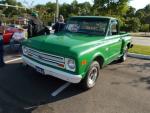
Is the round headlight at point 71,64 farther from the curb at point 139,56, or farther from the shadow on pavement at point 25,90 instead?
the curb at point 139,56

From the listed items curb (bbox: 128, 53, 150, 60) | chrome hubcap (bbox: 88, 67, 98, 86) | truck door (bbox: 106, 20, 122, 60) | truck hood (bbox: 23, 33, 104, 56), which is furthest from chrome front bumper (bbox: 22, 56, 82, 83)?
curb (bbox: 128, 53, 150, 60)

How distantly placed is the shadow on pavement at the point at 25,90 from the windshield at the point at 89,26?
70.7 inches

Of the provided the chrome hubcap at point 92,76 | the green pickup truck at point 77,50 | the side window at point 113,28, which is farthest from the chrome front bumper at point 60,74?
the side window at point 113,28

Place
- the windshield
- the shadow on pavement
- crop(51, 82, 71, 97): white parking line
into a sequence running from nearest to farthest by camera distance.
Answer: the shadow on pavement
crop(51, 82, 71, 97): white parking line
the windshield

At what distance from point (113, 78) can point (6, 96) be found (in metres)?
3.41

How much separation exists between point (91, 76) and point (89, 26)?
1.72 m

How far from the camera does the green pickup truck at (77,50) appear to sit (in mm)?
5051

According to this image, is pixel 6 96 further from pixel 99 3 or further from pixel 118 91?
pixel 99 3

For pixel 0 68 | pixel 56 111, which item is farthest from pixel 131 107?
pixel 0 68

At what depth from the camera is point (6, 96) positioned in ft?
16.9

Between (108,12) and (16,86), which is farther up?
(108,12)

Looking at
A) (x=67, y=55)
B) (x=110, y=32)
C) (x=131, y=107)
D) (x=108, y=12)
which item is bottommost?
(x=131, y=107)

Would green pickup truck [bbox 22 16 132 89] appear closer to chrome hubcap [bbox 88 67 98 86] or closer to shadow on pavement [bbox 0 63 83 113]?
chrome hubcap [bbox 88 67 98 86]

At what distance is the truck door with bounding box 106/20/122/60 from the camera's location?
6.71 m
